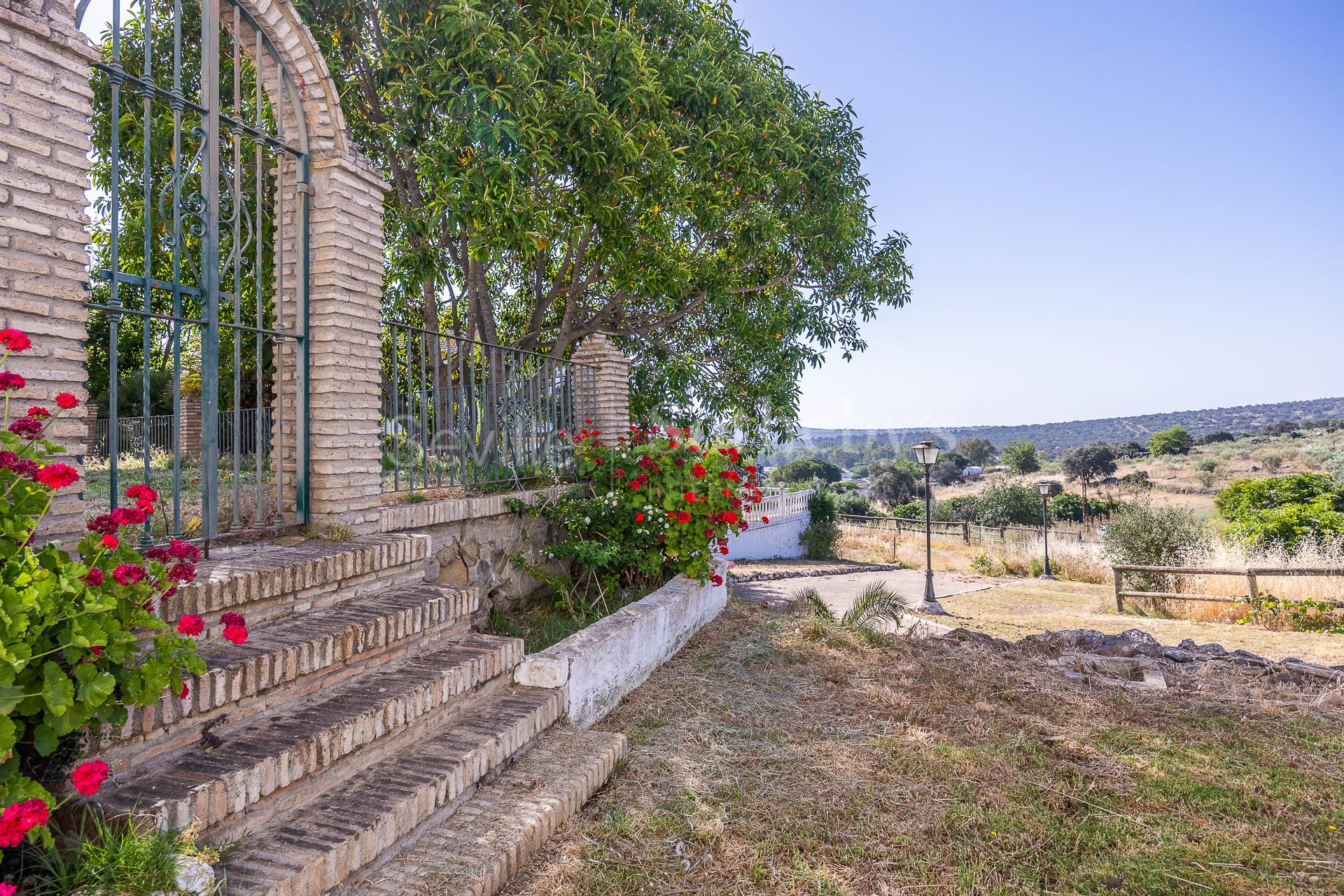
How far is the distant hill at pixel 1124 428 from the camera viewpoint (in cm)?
5456

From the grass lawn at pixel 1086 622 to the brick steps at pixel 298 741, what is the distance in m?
6.43

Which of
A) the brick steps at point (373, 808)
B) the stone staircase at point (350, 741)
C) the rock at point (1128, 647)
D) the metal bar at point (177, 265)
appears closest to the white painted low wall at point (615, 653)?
the stone staircase at point (350, 741)

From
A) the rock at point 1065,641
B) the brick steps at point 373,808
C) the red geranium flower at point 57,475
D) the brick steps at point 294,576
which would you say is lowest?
the rock at point 1065,641

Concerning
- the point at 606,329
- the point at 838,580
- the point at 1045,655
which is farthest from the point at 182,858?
the point at 838,580

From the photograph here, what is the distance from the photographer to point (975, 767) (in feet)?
10.1

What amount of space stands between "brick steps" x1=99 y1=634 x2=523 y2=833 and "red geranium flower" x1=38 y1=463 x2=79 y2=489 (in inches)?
31.7

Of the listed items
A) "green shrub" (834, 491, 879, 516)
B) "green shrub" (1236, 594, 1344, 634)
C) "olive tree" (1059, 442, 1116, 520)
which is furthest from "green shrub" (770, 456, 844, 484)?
"green shrub" (1236, 594, 1344, 634)

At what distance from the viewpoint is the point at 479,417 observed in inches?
205

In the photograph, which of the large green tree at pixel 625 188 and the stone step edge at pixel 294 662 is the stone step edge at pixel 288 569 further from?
the large green tree at pixel 625 188

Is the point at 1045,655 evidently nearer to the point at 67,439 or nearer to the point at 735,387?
the point at 735,387

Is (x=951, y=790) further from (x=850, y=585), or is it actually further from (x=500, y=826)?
(x=850, y=585)

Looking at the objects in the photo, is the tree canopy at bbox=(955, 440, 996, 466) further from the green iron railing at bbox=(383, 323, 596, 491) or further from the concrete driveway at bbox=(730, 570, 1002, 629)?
the green iron railing at bbox=(383, 323, 596, 491)

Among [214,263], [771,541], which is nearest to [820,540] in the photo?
[771,541]

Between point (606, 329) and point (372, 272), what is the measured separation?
4.63 metres
